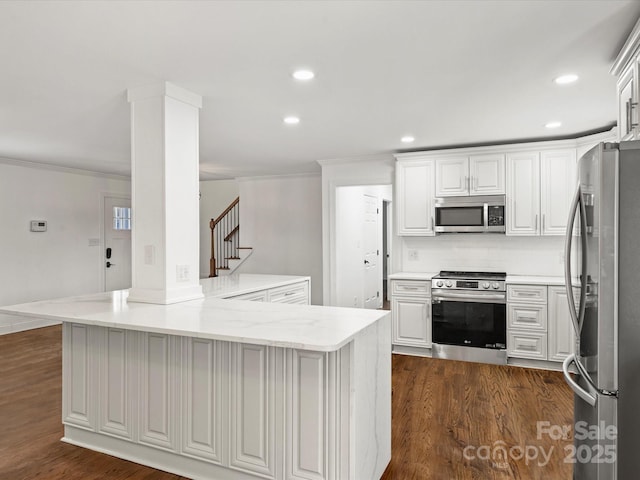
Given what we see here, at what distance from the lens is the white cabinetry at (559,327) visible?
420cm

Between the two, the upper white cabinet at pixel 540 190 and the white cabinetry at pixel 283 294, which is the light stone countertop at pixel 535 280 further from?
the white cabinetry at pixel 283 294

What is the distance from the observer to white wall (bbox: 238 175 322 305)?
702 cm

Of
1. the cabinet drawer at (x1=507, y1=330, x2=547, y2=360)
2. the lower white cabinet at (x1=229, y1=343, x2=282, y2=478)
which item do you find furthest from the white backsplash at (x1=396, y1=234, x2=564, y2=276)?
the lower white cabinet at (x1=229, y1=343, x2=282, y2=478)

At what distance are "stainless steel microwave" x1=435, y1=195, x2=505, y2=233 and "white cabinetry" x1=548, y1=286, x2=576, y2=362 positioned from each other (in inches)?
34.9

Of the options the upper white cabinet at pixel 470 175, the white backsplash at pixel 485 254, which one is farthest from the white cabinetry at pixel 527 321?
the upper white cabinet at pixel 470 175

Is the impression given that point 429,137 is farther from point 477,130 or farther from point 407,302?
point 407,302

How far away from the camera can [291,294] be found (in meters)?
4.45

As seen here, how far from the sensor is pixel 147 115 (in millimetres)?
2932

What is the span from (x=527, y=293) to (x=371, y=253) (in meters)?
3.36

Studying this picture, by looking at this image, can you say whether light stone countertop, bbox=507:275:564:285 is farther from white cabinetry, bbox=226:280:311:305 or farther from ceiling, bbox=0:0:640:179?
white cabinetry, bbox=226:280:311:305

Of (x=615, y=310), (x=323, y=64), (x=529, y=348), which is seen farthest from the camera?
(x=529, y=348)

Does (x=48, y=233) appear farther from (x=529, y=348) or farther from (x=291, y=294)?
(x=529, y=348)

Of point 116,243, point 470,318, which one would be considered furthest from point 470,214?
point 116,243

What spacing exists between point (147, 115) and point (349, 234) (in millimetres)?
3964
